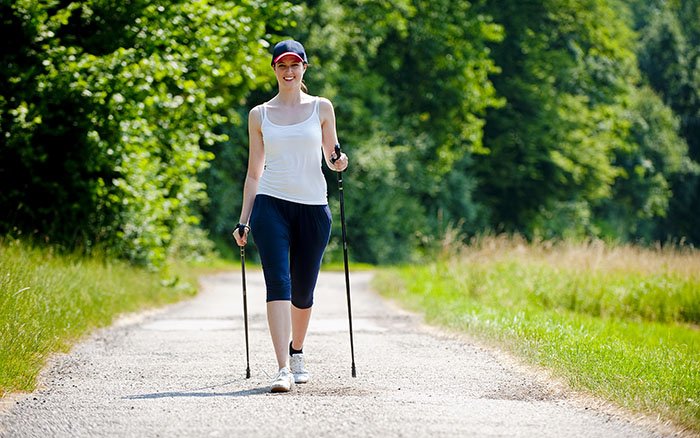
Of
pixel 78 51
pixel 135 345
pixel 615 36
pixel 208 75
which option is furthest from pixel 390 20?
pixel 135 345

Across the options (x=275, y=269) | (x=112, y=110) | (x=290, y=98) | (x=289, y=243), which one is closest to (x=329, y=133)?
(x=290, y=98)

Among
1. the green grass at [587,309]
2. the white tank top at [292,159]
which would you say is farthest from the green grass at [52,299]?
the green grass at [587,309]

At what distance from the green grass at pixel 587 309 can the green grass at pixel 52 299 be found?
3.76m

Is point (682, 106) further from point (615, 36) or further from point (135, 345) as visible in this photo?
point (135, 345)

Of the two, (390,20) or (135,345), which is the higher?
(390,20)

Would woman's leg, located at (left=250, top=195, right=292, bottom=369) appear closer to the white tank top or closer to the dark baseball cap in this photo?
the white tank top

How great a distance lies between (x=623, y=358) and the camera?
9.12 meters

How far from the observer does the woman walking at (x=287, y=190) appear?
26.2 feet

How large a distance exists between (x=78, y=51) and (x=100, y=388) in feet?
28.3

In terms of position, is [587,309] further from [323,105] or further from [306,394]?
[306,394]

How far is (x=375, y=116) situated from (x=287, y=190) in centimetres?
3058

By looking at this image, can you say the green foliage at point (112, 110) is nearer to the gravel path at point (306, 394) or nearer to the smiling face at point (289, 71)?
the gravel path at point (306, 394)

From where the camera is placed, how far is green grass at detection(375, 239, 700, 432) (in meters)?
7.93

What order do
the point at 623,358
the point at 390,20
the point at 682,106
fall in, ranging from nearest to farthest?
the point at 623,358, the point at 390,20, the point at 682,106
